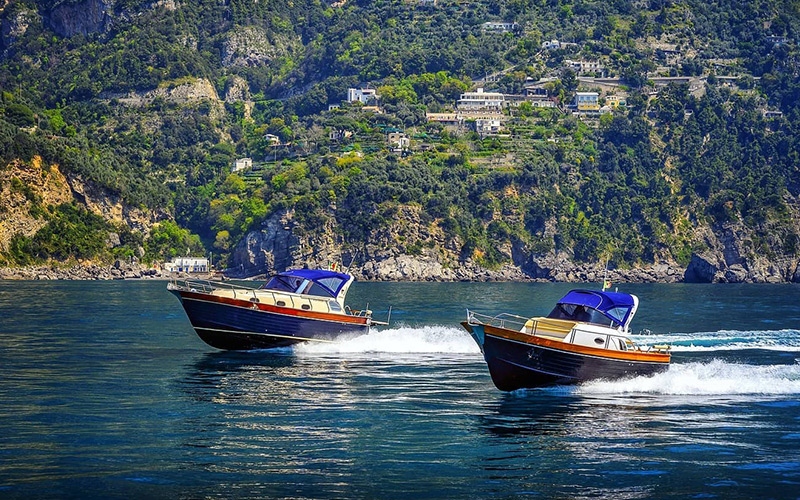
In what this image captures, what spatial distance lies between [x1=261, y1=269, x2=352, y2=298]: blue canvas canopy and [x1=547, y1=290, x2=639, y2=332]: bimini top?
16.5 metres

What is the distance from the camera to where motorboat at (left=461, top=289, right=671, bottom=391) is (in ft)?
141

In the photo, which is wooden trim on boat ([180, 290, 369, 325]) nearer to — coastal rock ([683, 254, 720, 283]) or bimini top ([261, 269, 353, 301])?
bimini top ([261, 269, 353, 301])

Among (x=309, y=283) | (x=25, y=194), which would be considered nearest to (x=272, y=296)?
(x=309, y=283)

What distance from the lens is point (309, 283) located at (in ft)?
196

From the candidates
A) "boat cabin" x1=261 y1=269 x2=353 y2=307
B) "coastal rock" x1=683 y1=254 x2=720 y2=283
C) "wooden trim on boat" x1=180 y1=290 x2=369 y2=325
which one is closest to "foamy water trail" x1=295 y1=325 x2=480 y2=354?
"wooden trim on boat" x1=180 y1=290 x2=369 y2=325

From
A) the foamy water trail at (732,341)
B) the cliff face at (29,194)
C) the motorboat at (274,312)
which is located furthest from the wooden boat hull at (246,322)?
the cliff face at (29,194)

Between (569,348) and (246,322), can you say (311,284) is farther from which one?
(569,348)

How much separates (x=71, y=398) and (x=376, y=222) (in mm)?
157610

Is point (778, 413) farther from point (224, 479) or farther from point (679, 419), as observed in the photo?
point (224, 479)

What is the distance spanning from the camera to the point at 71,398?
136ft

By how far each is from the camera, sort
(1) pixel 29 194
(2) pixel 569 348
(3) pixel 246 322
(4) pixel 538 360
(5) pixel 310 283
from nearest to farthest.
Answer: (4) pixel 538 360, (2) pixel 569 348, (3) pixel 246 322, (5) pixel 310 283, (1) pixel 29 194

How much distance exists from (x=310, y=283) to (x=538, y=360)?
19422mm

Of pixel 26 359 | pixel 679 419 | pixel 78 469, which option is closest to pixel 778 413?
pixel 679 419

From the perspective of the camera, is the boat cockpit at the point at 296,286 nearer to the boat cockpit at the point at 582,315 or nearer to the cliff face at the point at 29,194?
the boat cockpit at the point at 582,315
